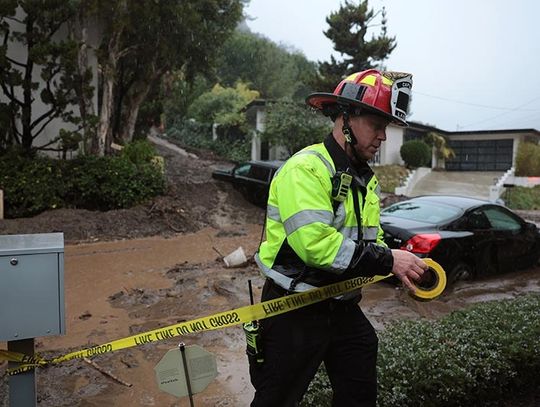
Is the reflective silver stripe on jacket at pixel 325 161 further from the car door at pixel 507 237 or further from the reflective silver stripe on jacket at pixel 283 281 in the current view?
the car door at pixel 507 237

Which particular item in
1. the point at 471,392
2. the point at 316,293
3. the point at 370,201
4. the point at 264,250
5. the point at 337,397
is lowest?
the point at 471,392

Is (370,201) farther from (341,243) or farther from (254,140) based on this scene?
(254,140)

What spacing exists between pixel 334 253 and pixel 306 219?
0.58ft

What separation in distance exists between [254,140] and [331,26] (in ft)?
21.2

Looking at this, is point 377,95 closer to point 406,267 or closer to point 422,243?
point 406,267

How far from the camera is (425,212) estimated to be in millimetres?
7105

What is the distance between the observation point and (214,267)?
320 inches

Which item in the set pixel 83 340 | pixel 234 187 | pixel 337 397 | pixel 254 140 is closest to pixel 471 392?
pixel 337 397

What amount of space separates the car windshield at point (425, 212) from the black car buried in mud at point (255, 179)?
5.87 metres

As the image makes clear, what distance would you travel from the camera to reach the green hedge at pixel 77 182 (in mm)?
10352

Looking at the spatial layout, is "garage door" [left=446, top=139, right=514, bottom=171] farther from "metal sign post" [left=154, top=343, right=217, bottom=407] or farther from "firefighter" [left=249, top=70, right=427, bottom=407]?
"metal sign post" [left=154, top=343, right=217, bottom=407]

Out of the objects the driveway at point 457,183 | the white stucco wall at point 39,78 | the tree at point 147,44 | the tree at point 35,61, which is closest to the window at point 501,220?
the tree at point 35,61

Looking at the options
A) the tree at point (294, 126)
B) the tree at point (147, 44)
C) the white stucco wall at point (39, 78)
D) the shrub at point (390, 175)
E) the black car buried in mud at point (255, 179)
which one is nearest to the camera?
the white stucco wall at point (39, 78)

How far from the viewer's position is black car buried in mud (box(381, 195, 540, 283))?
6.47 metres
